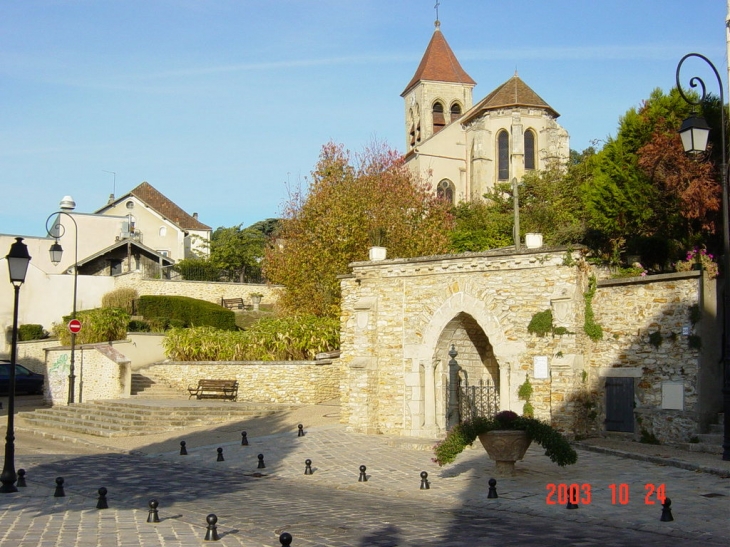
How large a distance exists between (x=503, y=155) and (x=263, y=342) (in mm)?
32207

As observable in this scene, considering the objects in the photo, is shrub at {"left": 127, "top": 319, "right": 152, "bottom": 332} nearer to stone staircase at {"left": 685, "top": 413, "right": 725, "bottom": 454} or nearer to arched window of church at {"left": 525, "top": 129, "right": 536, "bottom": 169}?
stone staircase at {"left": 685, "top": 413, "right": 725, "bottom": 454}

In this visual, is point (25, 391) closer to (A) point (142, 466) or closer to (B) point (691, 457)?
(A) point (142, 466)

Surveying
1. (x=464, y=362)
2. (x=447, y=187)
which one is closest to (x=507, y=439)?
(x=464, y=362)

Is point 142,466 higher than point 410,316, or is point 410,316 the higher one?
point 410,316

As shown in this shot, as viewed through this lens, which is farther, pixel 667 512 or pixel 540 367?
pixel 540 367

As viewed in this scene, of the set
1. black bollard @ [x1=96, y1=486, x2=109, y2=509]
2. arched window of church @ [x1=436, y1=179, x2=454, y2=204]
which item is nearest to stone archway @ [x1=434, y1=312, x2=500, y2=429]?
black bollard @ [x1=96, y1=486, x2=109, y2=509]

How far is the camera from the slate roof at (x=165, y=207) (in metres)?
63.4

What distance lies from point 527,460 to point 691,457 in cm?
296

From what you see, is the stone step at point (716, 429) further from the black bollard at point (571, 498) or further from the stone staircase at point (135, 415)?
the stone staircase at point (135, 415)

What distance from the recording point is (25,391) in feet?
106

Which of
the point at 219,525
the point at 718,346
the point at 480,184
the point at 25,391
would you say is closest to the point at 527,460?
the point at 718,346

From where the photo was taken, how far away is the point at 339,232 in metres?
30.6

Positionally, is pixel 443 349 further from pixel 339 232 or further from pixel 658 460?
pixel 339 232

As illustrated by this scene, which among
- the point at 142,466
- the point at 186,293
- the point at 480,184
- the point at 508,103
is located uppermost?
the point at 508,103
